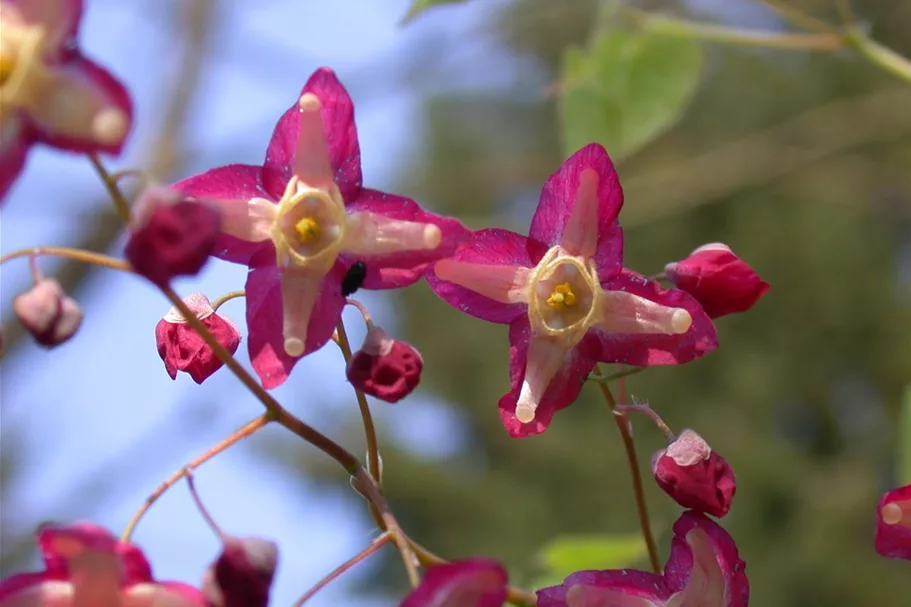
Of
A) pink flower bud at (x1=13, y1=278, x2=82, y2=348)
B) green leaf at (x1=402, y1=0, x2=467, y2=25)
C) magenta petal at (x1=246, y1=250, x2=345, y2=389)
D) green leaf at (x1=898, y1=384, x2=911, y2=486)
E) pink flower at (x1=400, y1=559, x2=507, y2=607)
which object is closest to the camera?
pink flower at (x1=400, y1=559, x2=507, y2=607)

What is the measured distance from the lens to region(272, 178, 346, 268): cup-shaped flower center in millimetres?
1131

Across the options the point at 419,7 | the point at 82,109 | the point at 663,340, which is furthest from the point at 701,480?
the point at 419,7

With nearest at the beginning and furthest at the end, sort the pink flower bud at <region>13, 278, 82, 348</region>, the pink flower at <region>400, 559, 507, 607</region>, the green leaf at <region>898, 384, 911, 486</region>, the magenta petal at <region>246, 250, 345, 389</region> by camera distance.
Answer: the pink flower at <region>400, 559, 507, 607</region> → the pink flower bud at <region>13, 278, 82, 348</region> → the magenta petal at <region>246, 250, 345, 389</region> → the green leaf at <region>898, 384, 911, 486</region>

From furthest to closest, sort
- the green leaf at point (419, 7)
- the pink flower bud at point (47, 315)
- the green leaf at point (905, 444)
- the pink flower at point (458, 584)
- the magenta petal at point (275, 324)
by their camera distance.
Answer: the green leaf at point (905, 444) < the green leaf at point (419, 7) < the magenta petal at point (275, 324) < the pink flower bud at point (47, 315) < the pink flower at point (458, 584)

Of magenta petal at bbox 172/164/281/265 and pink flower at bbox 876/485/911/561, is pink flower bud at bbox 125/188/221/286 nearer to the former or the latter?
magenta petal at bbox 172/164/281/265

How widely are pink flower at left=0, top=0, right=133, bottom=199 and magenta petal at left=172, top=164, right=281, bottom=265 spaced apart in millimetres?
172

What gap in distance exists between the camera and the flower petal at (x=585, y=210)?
3.84 ft

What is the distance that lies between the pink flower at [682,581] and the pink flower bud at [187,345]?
453 millimetres

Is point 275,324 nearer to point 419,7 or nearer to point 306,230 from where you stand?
point 306,230

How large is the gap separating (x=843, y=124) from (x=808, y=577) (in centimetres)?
778

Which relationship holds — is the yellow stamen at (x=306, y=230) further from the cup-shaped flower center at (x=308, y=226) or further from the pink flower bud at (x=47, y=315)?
the pink flower bud at (x=47, y=315)

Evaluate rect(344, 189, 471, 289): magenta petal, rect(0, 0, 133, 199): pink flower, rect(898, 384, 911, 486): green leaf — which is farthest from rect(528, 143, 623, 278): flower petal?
rect(898, 384, 911, 486): green leaf

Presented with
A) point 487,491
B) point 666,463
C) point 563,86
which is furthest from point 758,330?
point 666,463

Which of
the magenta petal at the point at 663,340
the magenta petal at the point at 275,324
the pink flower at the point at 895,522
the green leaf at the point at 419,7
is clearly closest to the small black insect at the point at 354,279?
the magenta petal at the point at 275,324
